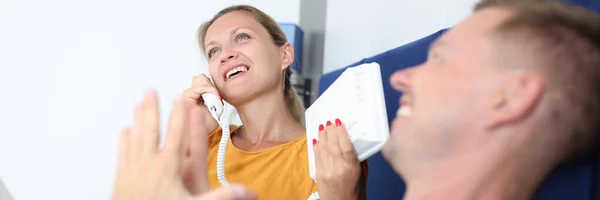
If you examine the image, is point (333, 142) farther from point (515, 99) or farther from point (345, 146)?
point (515, 99)

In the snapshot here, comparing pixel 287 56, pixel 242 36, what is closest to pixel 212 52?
pixel 242 36

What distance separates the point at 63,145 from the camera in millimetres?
1996

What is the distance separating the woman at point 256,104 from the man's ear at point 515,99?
56cm

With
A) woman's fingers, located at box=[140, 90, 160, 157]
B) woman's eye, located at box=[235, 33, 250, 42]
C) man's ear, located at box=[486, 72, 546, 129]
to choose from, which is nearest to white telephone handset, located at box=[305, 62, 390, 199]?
man's ear, located at box=[486, 72, 546, 129]

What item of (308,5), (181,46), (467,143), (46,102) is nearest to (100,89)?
(46,102)

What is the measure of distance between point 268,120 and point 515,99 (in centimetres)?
80

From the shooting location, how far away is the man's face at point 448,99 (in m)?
0.54

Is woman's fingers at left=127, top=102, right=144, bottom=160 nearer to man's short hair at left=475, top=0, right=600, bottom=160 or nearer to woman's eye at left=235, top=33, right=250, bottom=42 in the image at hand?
man's short hair at left=475, top=0, right=600, bottom=160

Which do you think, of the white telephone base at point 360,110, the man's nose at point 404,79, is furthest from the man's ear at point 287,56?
the man's nose at point 404,79

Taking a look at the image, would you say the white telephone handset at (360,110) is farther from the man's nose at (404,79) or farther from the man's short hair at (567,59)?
the man's short hair at (567,59)

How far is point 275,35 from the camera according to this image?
134 cm

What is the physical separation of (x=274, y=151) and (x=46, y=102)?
1333 millimetres

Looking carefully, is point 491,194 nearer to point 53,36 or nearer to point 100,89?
point 100,89

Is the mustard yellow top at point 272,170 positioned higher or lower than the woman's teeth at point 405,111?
lower
